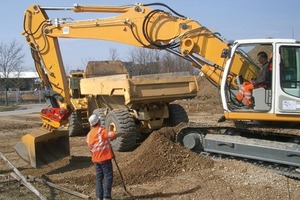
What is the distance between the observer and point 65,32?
1190 cm

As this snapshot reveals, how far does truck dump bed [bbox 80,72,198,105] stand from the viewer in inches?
429

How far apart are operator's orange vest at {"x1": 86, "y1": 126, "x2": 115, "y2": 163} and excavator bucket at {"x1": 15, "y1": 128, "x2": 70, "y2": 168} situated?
3132mm

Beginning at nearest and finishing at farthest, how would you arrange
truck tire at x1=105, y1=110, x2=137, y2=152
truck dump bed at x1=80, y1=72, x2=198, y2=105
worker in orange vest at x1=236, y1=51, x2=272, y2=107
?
worker in orange vest at x1=236, y1=51, x2=272, y2=107 < truck dump bed at x1=80, y1=72, x2=198, y2=105 < truck tire at x1=105, y1=110, x2=137, y2=152

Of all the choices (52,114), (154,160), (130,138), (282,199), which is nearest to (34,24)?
(52,114)

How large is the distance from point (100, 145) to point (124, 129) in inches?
164

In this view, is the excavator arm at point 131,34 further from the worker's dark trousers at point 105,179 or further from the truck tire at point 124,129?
the worker's dark trousers at point 105,179

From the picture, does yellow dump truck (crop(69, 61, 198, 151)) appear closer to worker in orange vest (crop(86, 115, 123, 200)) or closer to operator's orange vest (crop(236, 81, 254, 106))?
operator's orange vest (crop(236, 81, 254, 106))

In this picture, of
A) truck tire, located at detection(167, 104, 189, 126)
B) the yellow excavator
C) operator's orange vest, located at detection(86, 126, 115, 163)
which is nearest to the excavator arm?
the yellow excavator

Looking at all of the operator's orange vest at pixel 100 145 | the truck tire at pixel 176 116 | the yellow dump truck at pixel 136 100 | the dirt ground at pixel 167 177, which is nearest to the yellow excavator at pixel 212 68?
the dirt ground at pixel 167 177

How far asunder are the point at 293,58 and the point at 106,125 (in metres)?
5.52

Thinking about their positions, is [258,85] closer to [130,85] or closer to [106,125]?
[130,85]

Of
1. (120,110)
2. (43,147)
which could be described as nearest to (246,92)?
(120,110)

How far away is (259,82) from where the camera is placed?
8.11m

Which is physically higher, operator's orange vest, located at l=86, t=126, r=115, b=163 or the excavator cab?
the excavator cab
